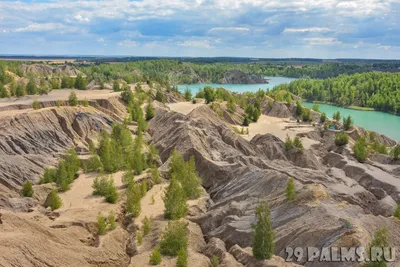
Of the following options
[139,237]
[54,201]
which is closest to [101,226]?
[139,237]

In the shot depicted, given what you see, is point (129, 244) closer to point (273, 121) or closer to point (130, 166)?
point (130, 166)

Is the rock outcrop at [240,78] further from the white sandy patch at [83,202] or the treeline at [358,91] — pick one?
the white sandy patch at [83,202]

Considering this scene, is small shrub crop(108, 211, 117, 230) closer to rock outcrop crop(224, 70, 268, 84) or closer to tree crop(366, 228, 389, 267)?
tree crop(366, 228, 389, 267)

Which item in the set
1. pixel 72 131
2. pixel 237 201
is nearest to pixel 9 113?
pixel 72 131

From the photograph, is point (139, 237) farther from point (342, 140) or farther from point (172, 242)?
point (342, 140)

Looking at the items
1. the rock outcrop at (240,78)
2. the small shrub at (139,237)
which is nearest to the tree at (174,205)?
the small shrub at (139,237)
